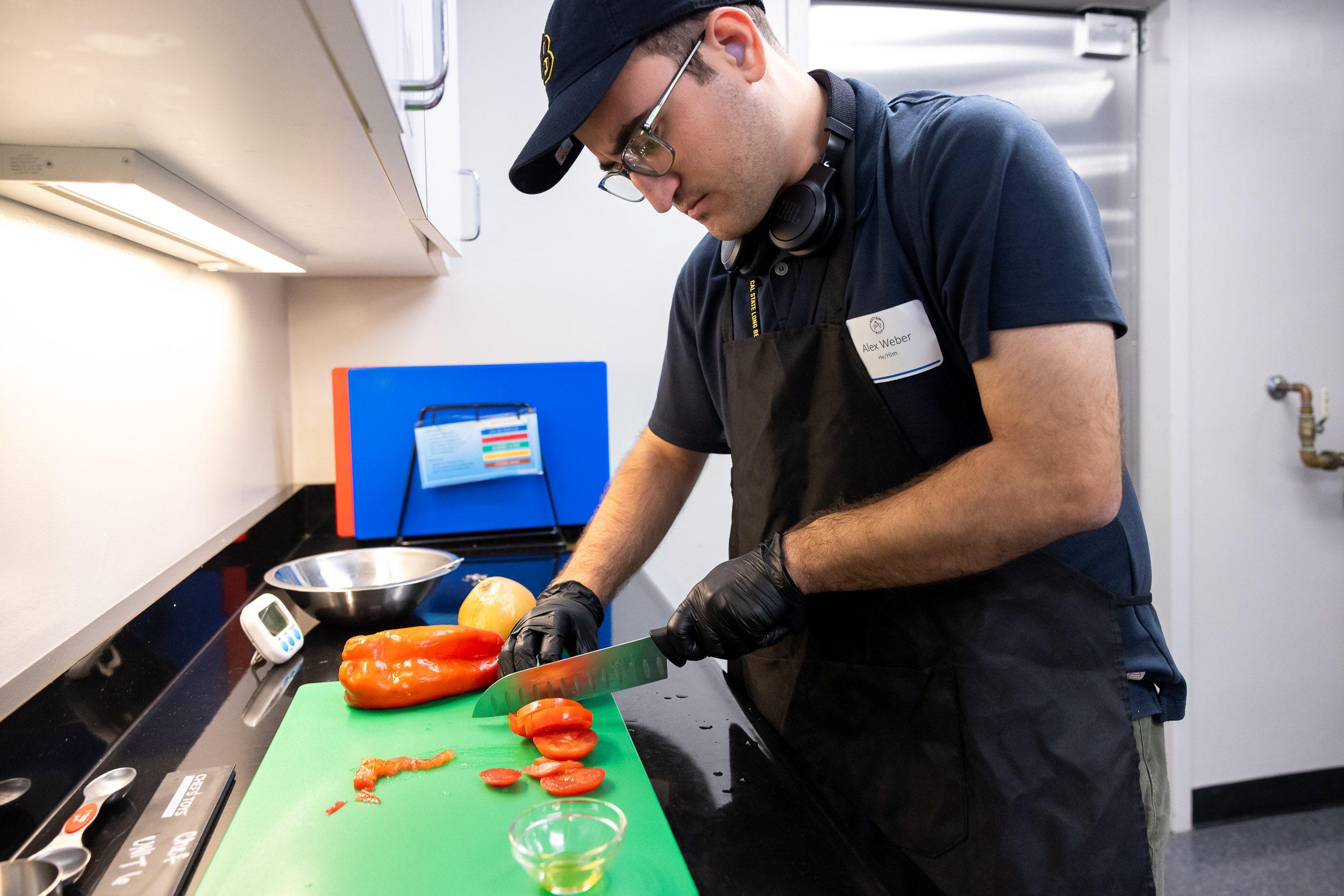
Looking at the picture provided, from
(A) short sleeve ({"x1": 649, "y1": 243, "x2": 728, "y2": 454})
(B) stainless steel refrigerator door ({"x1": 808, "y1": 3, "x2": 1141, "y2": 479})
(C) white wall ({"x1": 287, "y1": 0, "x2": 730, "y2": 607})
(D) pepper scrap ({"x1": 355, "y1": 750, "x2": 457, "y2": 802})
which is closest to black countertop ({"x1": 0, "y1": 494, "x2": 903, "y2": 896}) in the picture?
(D) pepper scrap ({"x1": 355, "y1": 750, "x2": 457, "y2": 802})

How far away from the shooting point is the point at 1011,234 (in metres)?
0.76

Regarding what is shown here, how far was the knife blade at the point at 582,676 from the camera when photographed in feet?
3.01

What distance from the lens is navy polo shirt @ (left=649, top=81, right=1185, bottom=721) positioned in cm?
75

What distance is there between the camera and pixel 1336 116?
2312 mm

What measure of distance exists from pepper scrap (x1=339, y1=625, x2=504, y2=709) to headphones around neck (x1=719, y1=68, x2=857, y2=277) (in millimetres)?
634

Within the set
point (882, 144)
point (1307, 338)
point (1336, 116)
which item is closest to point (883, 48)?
point (1336, 116)

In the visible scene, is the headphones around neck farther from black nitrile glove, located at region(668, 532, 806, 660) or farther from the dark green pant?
the dark green pant

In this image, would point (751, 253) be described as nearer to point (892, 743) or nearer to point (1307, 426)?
point (892, 743)

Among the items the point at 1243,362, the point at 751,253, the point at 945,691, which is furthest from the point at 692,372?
the point at 1243,362

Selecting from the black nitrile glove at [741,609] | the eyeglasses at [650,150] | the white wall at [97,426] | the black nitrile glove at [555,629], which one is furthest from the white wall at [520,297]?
the black nitrile glove at [741,609]

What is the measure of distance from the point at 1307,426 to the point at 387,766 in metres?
2.57

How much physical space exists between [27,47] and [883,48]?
223 cm

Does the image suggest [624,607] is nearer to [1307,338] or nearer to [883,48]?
[883,48]

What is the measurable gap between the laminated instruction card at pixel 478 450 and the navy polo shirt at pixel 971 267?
934 millimetres
